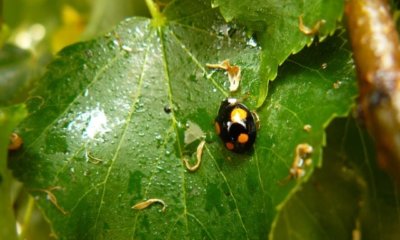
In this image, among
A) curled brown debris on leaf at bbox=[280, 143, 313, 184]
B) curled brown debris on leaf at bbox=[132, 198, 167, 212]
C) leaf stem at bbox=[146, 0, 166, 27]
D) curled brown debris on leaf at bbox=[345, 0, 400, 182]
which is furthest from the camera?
leaf stem at bbox=[146, 0, 166, 27]

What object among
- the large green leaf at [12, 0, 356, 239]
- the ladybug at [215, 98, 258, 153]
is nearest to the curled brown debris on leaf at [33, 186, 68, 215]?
the large green leaf at [12, 0, 356, 239]

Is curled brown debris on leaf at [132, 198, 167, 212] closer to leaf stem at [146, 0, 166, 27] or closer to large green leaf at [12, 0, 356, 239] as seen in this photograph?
large green leaf at [12, 0, 356, 239]

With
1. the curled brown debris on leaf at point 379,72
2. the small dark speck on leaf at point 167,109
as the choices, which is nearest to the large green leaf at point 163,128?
the small dark speck on leaf at point 167,109

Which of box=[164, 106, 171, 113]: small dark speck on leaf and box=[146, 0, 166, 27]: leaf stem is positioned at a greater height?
box=[146, 0, 166, 27]: leaf stem

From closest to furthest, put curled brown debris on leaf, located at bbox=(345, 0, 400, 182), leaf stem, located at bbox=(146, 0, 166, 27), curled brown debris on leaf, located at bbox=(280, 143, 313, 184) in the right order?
curled brown debris on leaf, located at bbox=(345, 0, 400, 182)
curled brown debris on leaf, located at bbox=(280, 143, 313, 184)
leaf stem, located at bbox=(146, 0, 166, 27)

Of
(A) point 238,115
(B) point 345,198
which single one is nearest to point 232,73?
(A) point 238,115

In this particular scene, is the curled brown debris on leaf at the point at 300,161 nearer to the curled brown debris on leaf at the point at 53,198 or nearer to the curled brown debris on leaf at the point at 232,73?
the curled brown debris on leaf at the point at 232,73

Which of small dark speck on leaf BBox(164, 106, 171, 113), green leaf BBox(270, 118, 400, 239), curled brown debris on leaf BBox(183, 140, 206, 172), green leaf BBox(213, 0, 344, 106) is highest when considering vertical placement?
green leaf BBox(213, 0, 344, 106)
